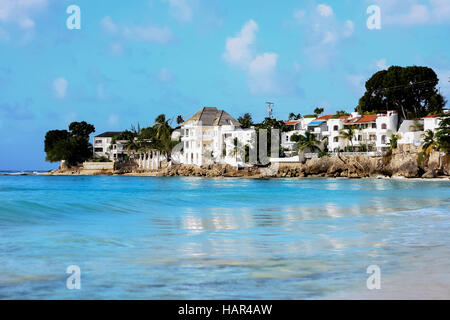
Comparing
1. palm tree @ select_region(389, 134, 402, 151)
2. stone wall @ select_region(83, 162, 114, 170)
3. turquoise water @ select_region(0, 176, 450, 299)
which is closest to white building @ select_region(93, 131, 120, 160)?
stone wall @ select_region(83, 162, 114, 170)

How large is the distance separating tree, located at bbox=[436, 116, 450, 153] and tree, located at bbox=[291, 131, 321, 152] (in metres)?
21.2

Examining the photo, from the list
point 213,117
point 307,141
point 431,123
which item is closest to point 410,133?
point 431,123

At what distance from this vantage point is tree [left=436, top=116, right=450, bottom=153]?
64438 millimetres

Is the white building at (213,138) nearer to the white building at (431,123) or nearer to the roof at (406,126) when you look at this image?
the roof at (406,126)

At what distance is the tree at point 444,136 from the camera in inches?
2537

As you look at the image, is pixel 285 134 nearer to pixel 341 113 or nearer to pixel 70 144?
pixel 341 113

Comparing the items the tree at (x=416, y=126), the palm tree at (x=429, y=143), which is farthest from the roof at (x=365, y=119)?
the palm tree at (x=429, y=143)

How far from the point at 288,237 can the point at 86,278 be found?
5773mm

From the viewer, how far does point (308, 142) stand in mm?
Result: 82625

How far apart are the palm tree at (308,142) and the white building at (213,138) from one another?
7.69 m

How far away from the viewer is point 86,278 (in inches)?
281

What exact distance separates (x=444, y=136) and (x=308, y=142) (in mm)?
22961

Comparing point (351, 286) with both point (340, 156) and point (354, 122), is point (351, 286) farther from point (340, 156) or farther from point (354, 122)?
point (354, 122)
